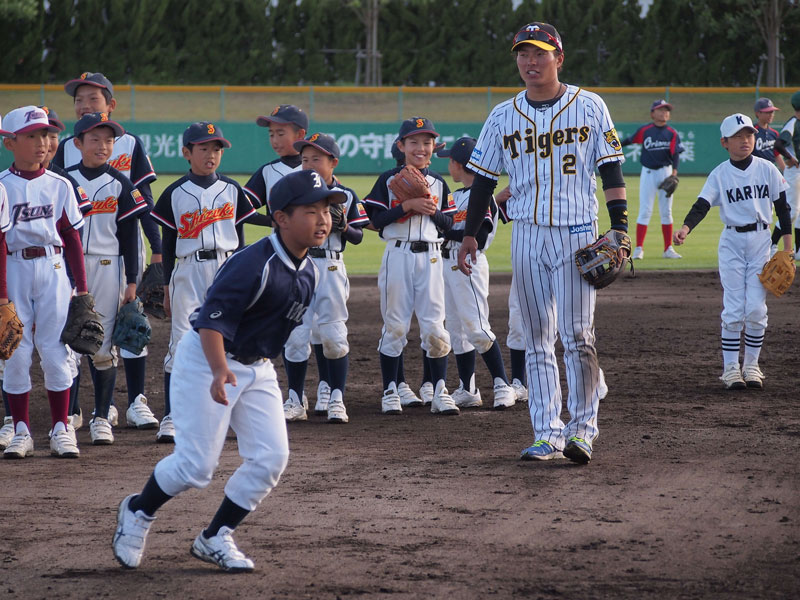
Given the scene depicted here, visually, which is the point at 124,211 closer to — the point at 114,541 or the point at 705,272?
the point at 114,541

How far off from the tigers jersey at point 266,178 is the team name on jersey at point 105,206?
940 millimetres

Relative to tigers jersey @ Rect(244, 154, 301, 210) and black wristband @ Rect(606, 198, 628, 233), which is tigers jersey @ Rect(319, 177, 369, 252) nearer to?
tigers jersey @ Rect(244, 154, 301, 210)

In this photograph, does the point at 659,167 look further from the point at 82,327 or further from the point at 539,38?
the point at 82,327

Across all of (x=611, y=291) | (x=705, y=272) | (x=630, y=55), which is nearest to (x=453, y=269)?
(x=611, y=291)

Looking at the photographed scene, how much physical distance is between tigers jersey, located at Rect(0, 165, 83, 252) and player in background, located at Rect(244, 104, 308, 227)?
1421mm

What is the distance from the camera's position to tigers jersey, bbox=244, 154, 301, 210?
746 centimetres

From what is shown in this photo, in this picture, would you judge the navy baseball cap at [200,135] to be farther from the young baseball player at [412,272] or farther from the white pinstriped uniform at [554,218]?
the white pinstriped uniform at [554,218]

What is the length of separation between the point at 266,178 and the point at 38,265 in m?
1.89

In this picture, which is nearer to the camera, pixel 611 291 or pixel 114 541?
pixel 114 541

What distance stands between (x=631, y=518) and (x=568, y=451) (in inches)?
37.3

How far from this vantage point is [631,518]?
16.1 feet

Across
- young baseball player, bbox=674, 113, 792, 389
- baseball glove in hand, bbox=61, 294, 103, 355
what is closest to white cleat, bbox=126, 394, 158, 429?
baseball glove in hand, bbox=61, 294, 103, 355

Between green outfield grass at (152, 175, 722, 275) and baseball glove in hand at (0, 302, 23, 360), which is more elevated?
baseball glove in hand at (0, 302, 23, 360)

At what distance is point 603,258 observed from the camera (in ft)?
18.5
